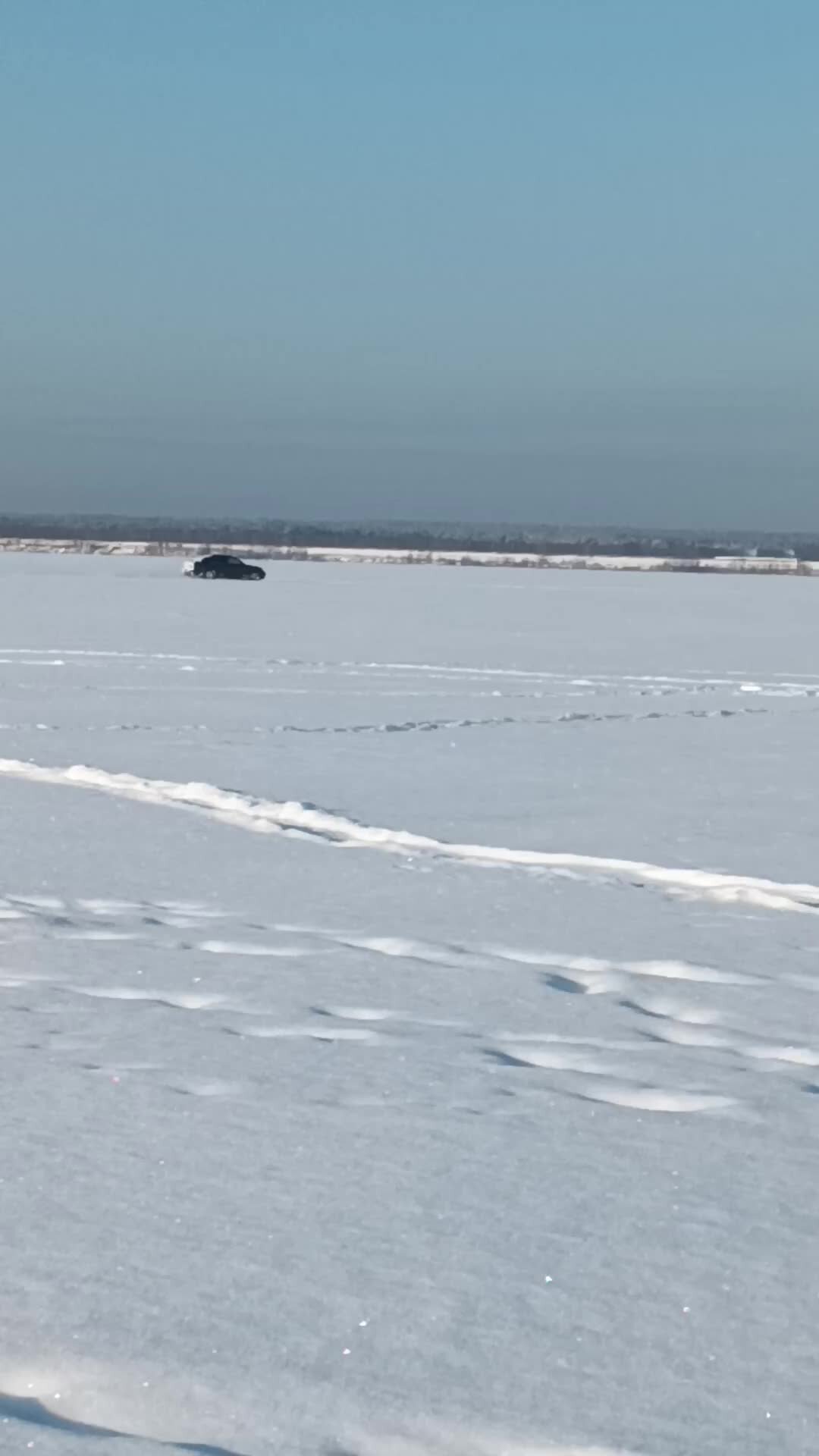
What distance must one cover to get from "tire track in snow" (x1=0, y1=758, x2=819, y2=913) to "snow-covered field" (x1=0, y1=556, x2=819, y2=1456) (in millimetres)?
34

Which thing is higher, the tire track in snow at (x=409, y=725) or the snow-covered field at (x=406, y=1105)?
the snow-covered field at (x=406, y=1105)

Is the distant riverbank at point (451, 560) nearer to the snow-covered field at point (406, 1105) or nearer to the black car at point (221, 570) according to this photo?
the black car at point (221, 570)

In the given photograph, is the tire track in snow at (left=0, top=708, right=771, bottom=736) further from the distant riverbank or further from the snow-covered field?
the distant riverbank

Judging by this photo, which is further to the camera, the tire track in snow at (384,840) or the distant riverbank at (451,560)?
the distant riverbank at (451,560)

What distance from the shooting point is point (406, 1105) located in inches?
207

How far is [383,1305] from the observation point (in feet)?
12.5

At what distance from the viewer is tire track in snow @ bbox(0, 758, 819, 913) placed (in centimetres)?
877

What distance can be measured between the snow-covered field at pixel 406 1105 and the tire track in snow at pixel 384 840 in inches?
1.3

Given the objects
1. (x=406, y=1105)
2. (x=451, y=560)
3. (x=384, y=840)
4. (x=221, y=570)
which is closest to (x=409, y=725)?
(x=384, y=840)

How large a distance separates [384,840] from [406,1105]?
494 centimetres

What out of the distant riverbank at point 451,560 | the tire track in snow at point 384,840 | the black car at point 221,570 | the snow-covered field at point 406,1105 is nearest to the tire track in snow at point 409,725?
the snow-covered field at point 406,1105

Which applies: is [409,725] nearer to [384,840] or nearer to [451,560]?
[384,840]

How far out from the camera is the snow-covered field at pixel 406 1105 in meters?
3.48

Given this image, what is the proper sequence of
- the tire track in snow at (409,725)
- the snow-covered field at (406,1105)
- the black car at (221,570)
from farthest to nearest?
1. the black car at (221,570)
2. the tire track in snow at (409,725)
3. the snow-covered field at (406,1105)
